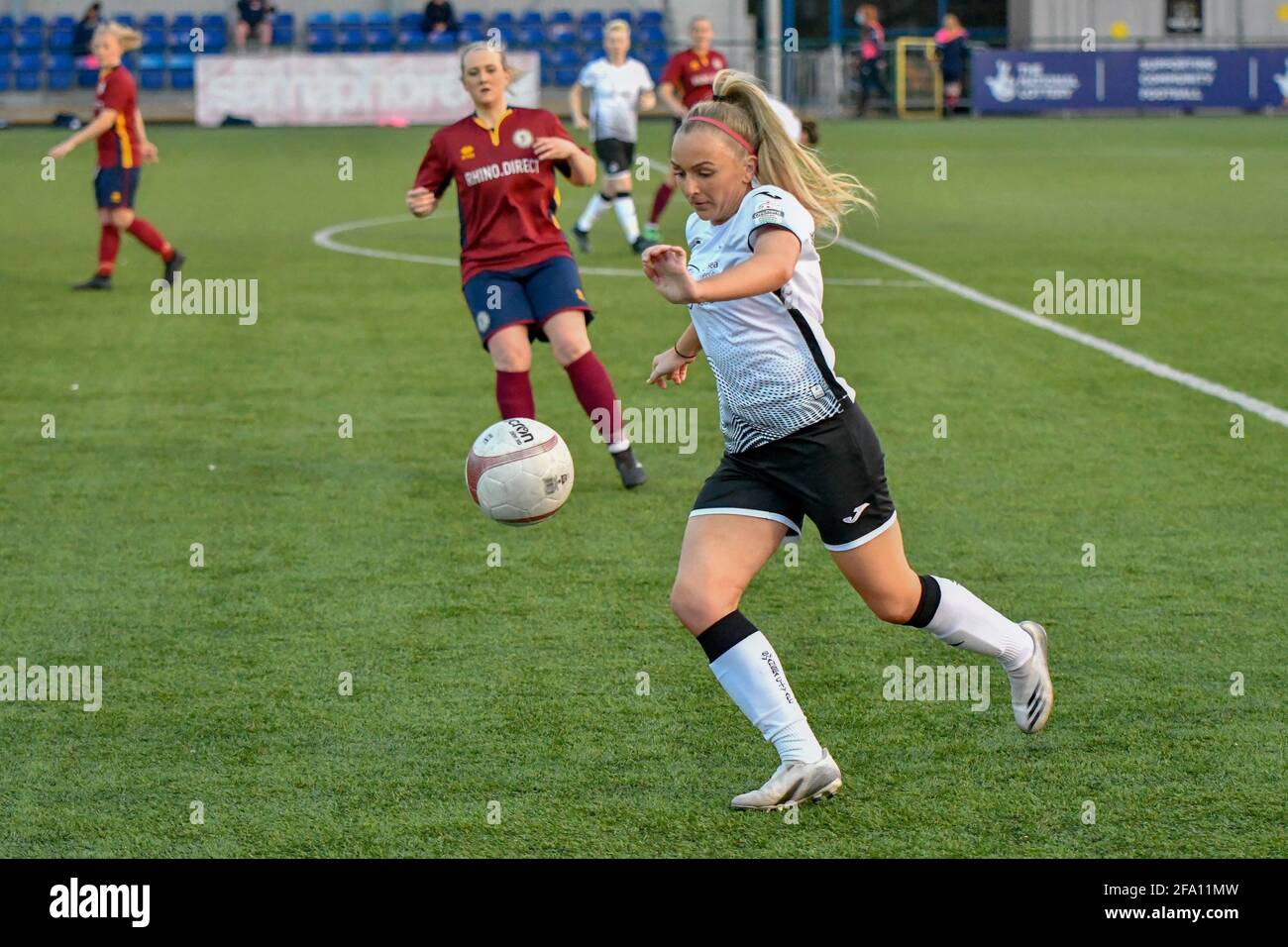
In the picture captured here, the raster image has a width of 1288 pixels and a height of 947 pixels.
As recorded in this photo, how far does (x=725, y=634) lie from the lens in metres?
4.77

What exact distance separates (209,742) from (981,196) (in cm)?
1880

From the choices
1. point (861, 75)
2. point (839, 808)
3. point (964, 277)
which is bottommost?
point (839, 808)

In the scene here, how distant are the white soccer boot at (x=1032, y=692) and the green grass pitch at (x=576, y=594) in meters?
0.08

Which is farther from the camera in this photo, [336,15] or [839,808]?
[336,15]

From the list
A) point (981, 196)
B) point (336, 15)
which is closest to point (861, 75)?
point (336, 15)

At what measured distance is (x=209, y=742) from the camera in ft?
17.1

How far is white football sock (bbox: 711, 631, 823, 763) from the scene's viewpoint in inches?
187

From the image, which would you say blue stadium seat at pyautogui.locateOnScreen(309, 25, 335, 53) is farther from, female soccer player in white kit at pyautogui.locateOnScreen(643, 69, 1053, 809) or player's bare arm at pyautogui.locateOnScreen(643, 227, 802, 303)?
player's bare arm at pyautogui.locateOnScreen(643, 227, 802, 303)

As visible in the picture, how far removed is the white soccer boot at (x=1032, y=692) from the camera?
204 inches

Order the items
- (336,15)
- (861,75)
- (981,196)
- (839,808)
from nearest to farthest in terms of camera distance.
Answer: (839,808) < (981,196) < (861,75) < (336,15)

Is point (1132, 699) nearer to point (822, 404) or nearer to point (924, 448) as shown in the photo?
point (822, 404)

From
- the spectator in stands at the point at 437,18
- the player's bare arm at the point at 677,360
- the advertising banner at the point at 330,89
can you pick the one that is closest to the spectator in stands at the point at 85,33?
the advertising banner at the point at 330,89

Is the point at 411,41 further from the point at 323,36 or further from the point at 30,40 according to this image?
the point at 30,40

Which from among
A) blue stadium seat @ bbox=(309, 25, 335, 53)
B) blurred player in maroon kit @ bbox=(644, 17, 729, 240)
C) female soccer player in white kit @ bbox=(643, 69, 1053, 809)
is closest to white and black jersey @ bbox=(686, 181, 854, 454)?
female soccer player in white kit @ bbox=(643, 69, 1053, 809)
